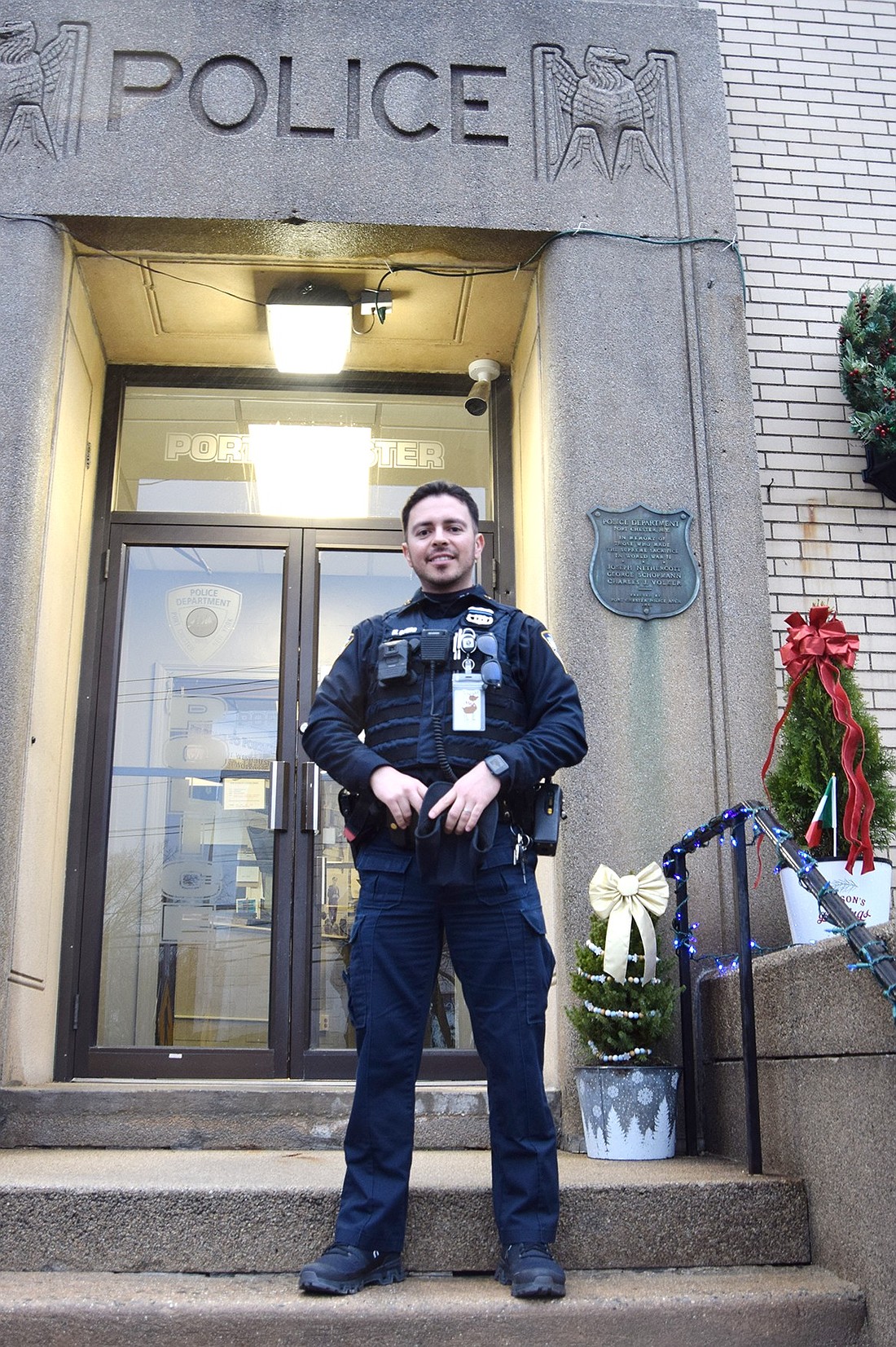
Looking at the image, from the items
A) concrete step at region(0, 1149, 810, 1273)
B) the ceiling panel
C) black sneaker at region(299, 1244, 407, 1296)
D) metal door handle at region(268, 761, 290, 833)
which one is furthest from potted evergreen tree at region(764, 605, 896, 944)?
the ceiling panel

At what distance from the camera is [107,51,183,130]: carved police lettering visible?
5625mm

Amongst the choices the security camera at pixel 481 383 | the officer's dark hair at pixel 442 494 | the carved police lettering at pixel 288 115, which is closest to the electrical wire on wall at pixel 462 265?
the carved police lettering at pixel 288 115

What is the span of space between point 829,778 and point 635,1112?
4.26 ft

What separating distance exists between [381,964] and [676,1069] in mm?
1508

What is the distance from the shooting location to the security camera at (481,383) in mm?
6371

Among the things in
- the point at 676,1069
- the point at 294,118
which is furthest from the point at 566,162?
the point at 676,1069

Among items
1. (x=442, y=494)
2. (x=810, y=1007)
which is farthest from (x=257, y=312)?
(x=810, y=1007)

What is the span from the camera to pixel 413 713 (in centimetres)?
337

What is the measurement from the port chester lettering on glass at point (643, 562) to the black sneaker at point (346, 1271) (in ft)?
8.95

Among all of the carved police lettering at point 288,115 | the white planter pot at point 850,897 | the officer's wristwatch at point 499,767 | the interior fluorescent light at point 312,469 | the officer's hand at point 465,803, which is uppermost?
the carved police lettering at point 288,115

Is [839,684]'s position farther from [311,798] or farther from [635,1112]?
[311,798]

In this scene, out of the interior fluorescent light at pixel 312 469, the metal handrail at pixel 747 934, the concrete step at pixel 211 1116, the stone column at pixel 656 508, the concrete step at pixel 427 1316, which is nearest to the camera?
the concrete step at pixel 427 1316

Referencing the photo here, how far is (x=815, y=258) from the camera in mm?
6137

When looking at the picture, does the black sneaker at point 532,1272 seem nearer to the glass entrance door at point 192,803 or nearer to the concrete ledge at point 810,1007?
the concrete ledge at point 810,1007
